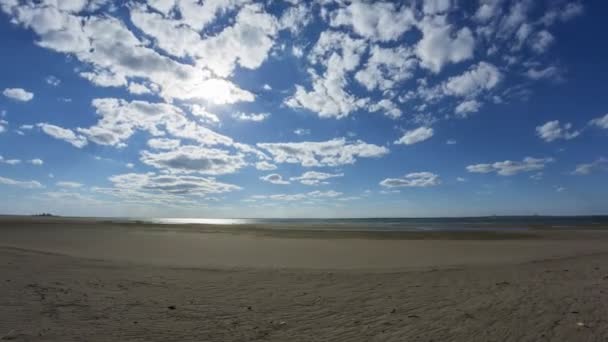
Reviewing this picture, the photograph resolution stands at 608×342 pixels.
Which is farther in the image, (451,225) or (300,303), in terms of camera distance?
(451,225)

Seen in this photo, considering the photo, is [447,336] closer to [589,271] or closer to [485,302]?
[485,302]

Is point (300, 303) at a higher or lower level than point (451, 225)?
higher

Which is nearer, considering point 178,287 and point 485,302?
point 485,302

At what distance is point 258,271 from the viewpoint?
12.9 metres

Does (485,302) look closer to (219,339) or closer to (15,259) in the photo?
(219,339)

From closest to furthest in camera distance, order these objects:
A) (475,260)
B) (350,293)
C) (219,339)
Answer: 1. (219,339)
2. (350,293)
3. (475,260)

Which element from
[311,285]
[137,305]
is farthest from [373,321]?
[137,305]

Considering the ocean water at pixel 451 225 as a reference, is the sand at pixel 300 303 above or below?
above

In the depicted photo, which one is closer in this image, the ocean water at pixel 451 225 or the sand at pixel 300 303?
the sand at pixel 300 303

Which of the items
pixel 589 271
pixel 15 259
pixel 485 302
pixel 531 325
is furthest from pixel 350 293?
pixel 15 259

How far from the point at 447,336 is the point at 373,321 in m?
1.44

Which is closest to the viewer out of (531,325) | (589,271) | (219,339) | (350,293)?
(219,339)

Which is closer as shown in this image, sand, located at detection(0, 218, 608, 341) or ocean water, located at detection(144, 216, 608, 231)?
sand, located at detection(0, 218, 608, 341)

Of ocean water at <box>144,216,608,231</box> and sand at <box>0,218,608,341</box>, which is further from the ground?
sand at <box>0,218,608,341</box>
